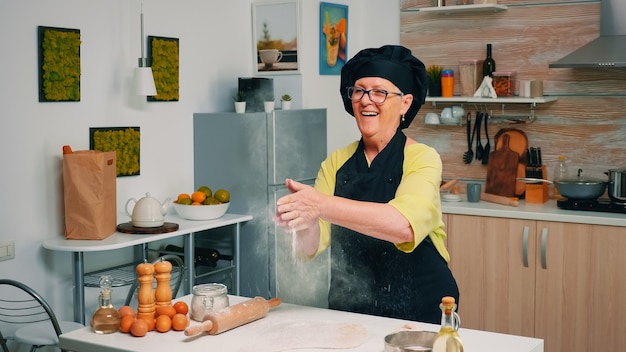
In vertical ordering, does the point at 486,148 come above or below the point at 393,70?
below

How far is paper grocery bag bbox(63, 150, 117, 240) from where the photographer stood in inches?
147

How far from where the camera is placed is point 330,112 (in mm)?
5316

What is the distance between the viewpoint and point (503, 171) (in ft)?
16.2

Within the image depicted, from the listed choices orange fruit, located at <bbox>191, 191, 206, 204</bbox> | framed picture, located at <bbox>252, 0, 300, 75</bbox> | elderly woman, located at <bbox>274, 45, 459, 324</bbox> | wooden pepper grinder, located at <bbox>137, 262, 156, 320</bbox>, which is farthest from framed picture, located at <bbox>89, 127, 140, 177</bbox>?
wooden pepper grinder, located at <bbox>137, 262, 156, 320</bbox>

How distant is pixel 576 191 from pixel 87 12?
2678mm

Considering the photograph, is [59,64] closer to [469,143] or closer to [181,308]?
[181,308]

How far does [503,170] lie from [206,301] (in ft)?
9.54

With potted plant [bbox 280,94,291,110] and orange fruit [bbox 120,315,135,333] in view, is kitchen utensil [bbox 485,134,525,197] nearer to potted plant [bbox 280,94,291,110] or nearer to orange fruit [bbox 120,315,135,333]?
potted plant [bbox 280,94,291,110]

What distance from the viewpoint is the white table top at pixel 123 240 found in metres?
3.61

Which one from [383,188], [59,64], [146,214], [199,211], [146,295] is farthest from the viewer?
[199,211]

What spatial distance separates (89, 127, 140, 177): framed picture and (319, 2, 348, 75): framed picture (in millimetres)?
1396

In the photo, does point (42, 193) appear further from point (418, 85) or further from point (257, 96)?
point (418, 85)

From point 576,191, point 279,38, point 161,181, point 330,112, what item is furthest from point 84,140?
point 576,191

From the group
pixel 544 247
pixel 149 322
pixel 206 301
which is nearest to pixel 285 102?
pixel 544 247
